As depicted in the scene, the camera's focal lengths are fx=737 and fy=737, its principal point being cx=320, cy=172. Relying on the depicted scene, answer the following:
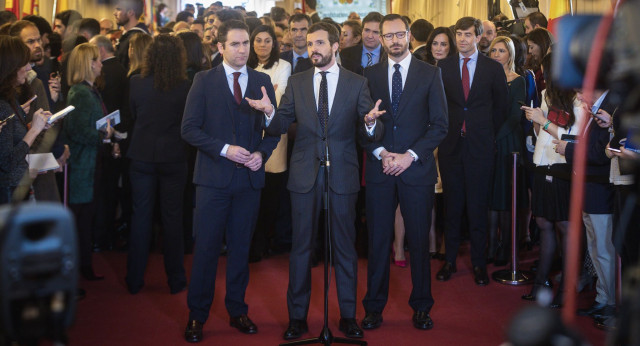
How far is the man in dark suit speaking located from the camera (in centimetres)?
381

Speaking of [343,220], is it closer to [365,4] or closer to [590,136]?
[590,136]

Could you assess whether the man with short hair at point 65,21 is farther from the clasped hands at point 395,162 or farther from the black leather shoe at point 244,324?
the clasped hands at point 395,162

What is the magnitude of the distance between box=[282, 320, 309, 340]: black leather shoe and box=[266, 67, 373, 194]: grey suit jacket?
709mm

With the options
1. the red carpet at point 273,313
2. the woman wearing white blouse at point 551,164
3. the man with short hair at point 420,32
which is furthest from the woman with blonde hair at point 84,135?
the woman wearing white blouse at point 551,164

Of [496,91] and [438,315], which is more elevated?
[496,91]

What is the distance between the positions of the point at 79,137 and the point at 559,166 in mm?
3062

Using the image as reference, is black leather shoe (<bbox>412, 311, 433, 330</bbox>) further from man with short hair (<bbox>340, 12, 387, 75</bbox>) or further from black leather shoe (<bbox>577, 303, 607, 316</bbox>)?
man with short hair (<bbox>340, 12, 387, 75</bbox>)

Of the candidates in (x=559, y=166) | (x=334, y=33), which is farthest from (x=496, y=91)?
(x=334, y=33)

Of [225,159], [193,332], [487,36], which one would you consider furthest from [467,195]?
[487,36]

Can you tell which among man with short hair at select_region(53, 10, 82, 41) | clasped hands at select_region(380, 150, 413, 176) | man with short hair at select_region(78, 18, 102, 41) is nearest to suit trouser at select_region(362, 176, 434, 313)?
clasped hands at select_region(380, 150, 413, 176)

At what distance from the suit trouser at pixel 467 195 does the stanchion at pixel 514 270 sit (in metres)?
0.16

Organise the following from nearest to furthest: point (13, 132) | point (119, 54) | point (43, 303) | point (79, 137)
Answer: point (43, 303)
point (13, 132)
point (79, 137)
point (119, 54)

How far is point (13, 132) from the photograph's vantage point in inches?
144

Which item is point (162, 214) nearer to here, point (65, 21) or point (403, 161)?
point (403, 161)
